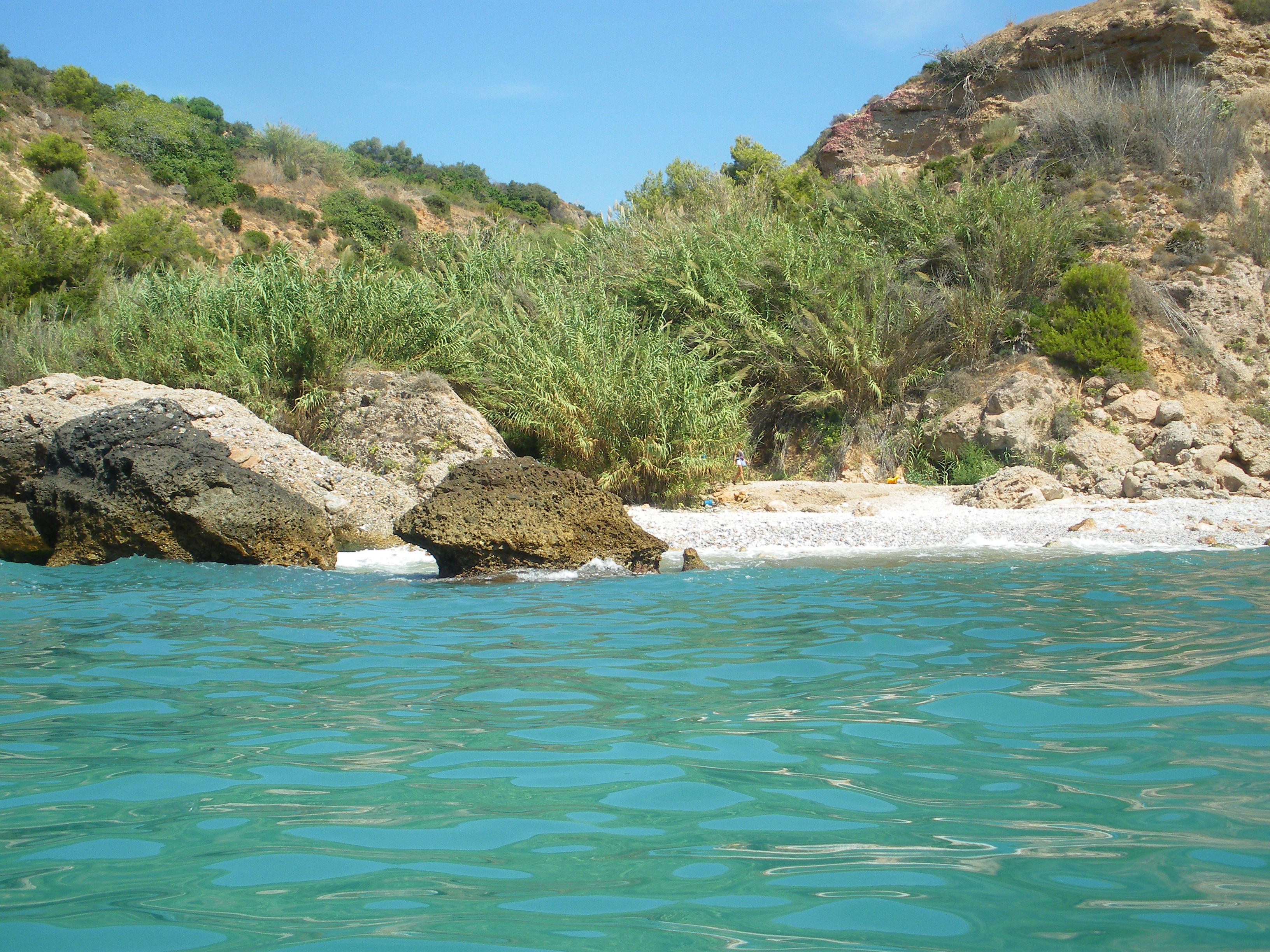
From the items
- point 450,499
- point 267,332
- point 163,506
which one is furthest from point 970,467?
point 163,506

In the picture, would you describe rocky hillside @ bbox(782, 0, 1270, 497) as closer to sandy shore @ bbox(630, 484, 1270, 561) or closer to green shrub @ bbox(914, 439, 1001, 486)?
green shrub @ bbox(914, 439, 1001, 486)

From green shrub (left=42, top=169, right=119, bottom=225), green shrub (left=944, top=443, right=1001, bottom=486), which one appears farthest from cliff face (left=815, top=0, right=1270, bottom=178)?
green shrub (left=42, top=169, right=119, bottom=225)

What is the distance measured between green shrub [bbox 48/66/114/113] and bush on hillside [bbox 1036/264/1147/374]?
41246 mm

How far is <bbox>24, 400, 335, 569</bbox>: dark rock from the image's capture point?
814cm

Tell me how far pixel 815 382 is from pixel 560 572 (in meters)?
8.31

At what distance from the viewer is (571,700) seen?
3.58 metres

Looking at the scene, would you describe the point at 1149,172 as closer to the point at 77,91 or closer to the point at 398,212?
the point at 398,212

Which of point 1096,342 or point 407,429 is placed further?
point 1096,342

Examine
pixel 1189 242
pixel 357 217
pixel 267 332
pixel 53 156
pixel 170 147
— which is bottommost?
pixel 267 332

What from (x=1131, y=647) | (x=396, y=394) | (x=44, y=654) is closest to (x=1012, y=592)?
(x=1131, y=647)

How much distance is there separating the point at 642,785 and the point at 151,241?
1170 inches

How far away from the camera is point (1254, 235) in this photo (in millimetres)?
16172

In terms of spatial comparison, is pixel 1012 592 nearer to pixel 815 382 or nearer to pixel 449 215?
pixel 815 382

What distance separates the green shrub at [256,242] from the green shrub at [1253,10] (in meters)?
30.6
